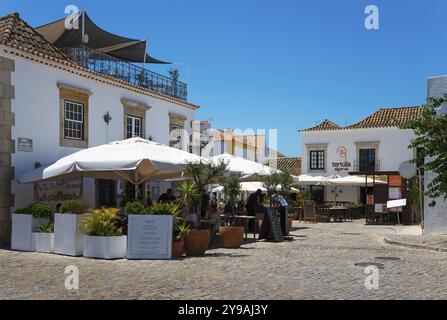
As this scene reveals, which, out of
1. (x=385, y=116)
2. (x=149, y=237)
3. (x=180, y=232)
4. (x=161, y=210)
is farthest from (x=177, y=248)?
(x=385, y=116)

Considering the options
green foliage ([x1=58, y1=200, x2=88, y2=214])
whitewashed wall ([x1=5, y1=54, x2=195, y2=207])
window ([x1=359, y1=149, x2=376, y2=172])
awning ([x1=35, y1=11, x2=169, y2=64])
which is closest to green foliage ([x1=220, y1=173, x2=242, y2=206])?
green foliage ([x1=58, y1=200, x2=88, y2=214])

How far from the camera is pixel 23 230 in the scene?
12.4 meters

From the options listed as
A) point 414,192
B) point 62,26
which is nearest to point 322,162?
point 414,192

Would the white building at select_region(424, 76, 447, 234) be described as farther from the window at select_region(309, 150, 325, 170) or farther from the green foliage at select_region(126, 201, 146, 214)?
the window at select_region(309, 150, 325, 170)

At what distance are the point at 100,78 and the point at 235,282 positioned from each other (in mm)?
10277

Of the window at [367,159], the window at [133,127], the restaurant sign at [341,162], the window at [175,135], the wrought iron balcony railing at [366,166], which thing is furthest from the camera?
the restaurant sign at [341,162]

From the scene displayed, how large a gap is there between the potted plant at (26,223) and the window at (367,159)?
27302mm

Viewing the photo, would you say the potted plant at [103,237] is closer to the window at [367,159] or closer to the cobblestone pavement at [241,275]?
the cobblestone pavement at [241,275]

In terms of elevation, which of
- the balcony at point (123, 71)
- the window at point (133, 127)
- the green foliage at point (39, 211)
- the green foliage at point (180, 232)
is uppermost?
the balcony at point (123, 71)

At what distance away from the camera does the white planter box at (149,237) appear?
10.9m

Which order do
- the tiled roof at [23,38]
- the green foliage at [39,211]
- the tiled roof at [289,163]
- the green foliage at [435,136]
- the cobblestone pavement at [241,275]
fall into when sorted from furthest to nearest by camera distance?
1. the tiled roof at [289,163]
2. the tiled roof at [23,38]
3. the green foliage at [435,136]
4. the green foliage at [39,211]
5. the cobblestone pavement at [241,275]

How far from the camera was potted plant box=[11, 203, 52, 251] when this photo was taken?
40.3ft

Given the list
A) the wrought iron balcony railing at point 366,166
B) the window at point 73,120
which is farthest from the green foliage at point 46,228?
the wrought iron balcony railing at point 366,166

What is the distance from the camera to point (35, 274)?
896cm
